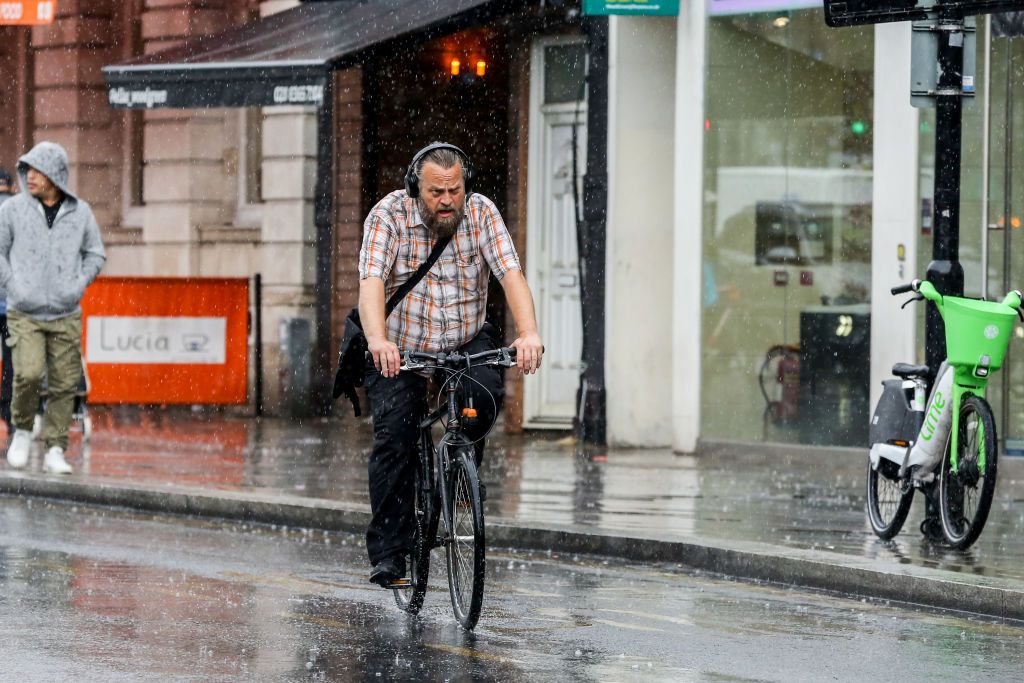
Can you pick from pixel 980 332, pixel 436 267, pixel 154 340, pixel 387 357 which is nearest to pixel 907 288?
pixel 980 332

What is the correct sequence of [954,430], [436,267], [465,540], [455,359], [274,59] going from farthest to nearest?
[274,59]
[954,430]
[436,267]
[465,540]
[455,359]

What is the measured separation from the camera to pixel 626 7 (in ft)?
48.7

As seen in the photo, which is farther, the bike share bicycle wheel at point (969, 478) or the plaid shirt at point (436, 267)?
the bike share bicycle wheel at point (969, 478)

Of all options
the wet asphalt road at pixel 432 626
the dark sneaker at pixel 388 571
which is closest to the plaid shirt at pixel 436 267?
the dark sneaker at pixel 388 571

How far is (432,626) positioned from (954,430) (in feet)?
10.3

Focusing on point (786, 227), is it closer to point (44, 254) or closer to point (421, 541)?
point (44, 254)

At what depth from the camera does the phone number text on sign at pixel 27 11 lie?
21773 millimetres

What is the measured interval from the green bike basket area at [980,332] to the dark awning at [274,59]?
7195 mm

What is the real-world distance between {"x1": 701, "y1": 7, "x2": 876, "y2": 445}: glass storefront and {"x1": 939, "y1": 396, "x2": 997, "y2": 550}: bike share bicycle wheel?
15.6 ft

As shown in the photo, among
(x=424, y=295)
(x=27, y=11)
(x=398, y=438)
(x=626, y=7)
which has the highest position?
(x=27, y=11)

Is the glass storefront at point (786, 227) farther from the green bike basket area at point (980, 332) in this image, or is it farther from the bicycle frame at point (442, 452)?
the bicycle frame at point (442, 452)

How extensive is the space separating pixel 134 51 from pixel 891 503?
14661 mm

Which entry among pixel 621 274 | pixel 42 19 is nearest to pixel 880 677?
pixel 621 274

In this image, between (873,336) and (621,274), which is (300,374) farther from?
(873,336)
